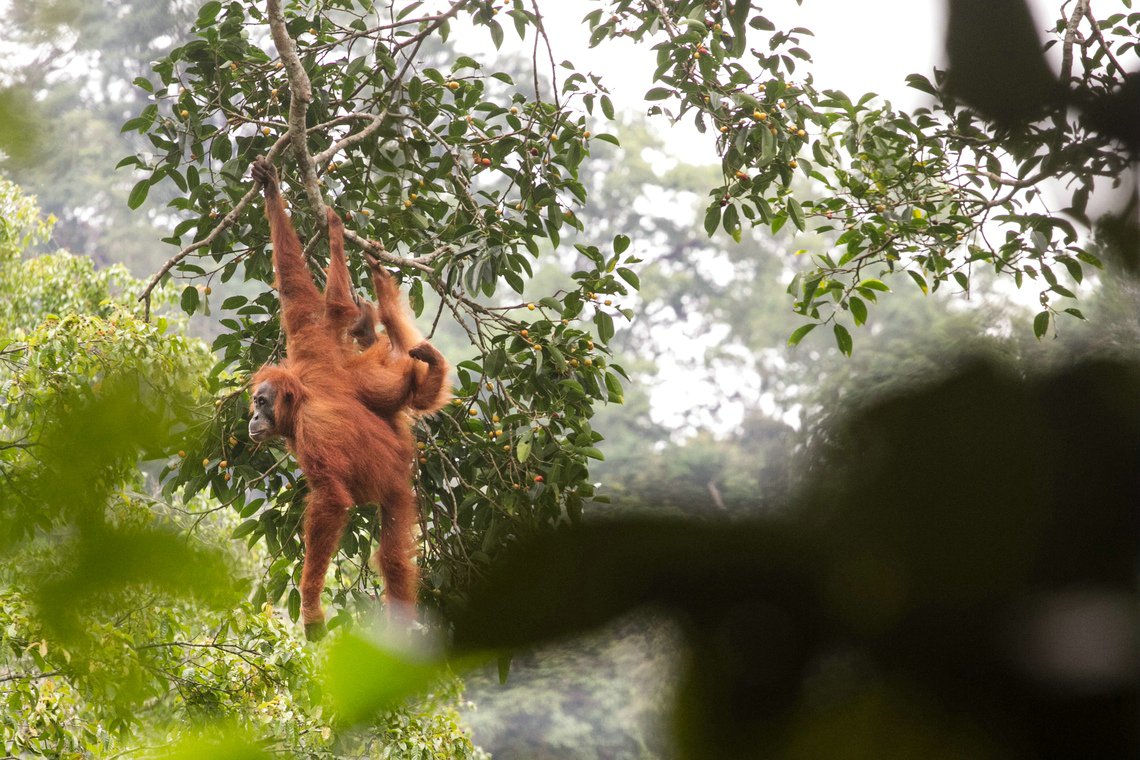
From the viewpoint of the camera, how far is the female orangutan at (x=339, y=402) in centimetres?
450

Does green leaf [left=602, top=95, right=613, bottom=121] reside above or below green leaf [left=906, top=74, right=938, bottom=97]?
above

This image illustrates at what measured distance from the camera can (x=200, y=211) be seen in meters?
5.20

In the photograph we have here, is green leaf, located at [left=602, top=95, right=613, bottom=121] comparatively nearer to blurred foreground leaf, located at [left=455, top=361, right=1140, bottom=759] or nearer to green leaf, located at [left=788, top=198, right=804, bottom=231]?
green leaf, located at [left=788, top=198, right=804, bottom=231]

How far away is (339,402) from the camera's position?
15.8 ft

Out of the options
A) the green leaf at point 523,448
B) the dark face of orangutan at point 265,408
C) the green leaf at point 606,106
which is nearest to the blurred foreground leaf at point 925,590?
the green leaf at point 523,448

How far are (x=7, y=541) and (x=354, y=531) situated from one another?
15.9ft

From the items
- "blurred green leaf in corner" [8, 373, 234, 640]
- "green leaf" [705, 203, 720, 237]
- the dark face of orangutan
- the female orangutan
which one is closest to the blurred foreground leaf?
"blurred green leaf in corner" [8, 373, 234, 640]

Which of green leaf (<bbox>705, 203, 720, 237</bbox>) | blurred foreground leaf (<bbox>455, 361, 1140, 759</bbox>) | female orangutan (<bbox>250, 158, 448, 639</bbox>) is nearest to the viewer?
blurred foreground leaf (<bbox>455, 361, 1140, 759</bbox>)

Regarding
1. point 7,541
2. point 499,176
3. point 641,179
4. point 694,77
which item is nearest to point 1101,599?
point 7,541

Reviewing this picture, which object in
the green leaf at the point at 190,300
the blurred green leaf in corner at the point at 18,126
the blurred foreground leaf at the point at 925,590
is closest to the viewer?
the blurred foreground leaf at the point at 925,590

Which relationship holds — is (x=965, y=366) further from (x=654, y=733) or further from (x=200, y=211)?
(x=200, y=211)

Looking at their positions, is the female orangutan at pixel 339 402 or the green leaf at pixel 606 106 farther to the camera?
the green leaf at pixel 606 106

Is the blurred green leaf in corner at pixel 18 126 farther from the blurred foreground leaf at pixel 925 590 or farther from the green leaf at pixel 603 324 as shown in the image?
the green leaf at pixel 603 324

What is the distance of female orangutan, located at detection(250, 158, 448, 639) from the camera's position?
4.50m
